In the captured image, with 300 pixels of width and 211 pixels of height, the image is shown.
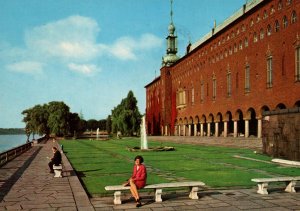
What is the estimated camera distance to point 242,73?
4081cm

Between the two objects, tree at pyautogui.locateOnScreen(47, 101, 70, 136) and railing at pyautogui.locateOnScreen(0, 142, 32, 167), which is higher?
tree at pyautogui.locateOnScreen(47, 101, 70, 136)

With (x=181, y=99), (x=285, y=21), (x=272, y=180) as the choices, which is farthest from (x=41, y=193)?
(x=181, y=99)

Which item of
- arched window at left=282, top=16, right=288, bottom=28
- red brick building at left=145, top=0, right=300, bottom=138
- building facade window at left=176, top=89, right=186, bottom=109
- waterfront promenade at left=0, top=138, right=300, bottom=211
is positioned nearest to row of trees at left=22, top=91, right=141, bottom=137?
red brick building at left=145, top=0, right=300, bottom=138

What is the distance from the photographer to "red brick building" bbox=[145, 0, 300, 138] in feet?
106

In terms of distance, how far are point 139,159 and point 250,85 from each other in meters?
31.6

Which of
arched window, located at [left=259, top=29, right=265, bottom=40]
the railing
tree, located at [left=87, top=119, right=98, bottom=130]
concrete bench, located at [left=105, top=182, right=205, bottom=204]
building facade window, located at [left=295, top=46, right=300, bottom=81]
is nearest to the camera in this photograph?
concrete bench, located at [left=105, top=182, right=205, bottom=204]

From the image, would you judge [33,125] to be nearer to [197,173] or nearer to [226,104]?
[226,104]

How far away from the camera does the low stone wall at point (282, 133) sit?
61.5ft

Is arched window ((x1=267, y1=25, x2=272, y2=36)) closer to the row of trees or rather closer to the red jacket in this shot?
the red jacket

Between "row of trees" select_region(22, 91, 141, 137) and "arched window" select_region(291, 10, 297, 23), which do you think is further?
"row of trees" select_region(22, 91, 141, 137)

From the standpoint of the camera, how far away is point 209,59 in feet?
168

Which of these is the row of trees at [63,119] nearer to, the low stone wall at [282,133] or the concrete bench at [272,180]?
the low stone wall at [282,133]

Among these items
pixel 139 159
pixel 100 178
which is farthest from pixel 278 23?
pixel 139 159

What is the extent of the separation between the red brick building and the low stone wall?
33.7ft
